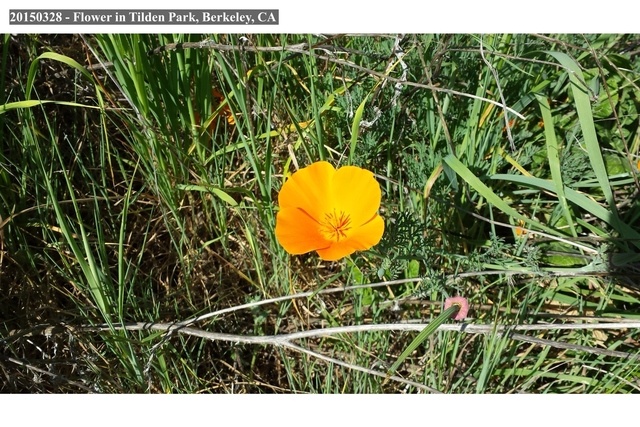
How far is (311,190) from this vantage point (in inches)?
58.2

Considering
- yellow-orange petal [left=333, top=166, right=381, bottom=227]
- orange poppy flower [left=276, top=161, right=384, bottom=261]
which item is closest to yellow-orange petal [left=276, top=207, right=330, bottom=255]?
orange poppy flower [left=276, top=161, right=384, bottom=261]

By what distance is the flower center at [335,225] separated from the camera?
4.90 ft

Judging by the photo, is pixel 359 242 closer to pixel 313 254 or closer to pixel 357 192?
pixel 357 192

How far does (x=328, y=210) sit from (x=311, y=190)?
0.30 ft

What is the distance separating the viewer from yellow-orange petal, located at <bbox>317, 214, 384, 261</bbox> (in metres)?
1.29

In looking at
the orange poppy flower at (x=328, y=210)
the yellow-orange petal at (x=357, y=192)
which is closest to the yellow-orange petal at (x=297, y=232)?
the orange poppy flower at (x=328, y=210)

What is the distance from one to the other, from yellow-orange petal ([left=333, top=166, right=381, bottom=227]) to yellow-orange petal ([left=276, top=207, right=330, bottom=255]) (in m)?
0.11

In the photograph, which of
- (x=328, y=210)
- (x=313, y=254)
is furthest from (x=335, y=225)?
(x=313, y=254)

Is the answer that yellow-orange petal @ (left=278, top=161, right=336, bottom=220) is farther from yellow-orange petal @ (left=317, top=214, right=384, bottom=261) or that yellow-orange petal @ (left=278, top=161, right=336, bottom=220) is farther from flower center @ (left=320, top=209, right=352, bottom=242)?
yellow-orange petal @ (left=317, top=214, right=384, bottom=261)

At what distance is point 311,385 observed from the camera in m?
1.53

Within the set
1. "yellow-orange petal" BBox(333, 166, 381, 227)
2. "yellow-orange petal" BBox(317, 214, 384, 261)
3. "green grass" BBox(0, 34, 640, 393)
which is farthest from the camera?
"green grass" BBox(0, 34, 640, 393)

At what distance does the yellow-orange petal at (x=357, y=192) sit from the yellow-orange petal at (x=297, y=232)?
0.11m

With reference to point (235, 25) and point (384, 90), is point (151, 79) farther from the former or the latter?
point (384, 90)

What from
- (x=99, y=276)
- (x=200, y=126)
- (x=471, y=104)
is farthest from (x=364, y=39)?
(x=99, y=276)
